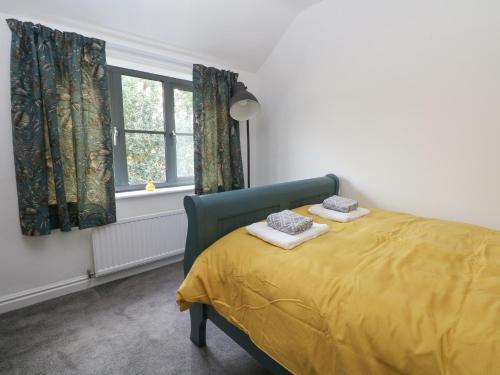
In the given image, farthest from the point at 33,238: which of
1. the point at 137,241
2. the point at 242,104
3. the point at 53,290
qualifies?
the point at 242,104

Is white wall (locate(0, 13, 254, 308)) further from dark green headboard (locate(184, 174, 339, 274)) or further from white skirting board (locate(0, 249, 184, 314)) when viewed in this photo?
dark green headboard (locate(184, 174, 339, 274))

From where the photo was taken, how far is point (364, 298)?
888mm

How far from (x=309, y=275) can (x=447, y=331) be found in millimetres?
452

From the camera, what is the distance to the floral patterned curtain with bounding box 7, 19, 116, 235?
1725 millimetres

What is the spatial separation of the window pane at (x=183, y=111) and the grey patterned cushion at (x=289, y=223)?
69.9 inches

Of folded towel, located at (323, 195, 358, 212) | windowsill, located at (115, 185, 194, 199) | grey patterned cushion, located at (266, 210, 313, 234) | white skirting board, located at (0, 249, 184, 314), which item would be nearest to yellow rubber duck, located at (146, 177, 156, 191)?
windowsill, located at (115, 185, 194, 199)

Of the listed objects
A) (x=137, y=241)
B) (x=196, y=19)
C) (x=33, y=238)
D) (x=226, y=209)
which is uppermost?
(x=196, y=19)

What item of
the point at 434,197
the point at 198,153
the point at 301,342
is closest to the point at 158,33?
the point at 198,153

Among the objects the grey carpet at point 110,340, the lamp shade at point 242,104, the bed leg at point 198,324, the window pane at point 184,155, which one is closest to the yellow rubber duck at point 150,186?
the window pane at point 184,155

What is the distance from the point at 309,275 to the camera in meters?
1.04

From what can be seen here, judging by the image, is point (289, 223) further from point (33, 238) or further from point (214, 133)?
point (33, 238)

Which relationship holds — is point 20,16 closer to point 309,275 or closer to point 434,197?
point 309,275

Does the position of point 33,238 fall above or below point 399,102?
below

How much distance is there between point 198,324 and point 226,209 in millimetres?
716
